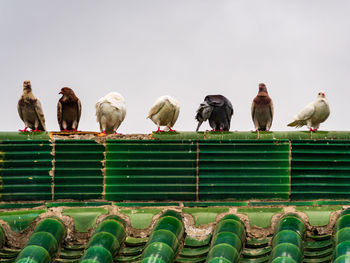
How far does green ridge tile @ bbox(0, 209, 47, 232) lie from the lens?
6.59 meters

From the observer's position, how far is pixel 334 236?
19.7 ft

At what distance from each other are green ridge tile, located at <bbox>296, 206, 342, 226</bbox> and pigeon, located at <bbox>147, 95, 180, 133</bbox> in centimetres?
305

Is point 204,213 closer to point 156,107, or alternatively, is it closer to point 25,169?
point 25,169

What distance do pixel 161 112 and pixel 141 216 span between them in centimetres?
300

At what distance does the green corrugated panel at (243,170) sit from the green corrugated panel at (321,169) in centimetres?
13

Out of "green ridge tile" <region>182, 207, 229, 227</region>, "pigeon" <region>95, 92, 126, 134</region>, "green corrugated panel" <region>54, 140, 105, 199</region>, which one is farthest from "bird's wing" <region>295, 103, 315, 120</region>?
"green corrugated panel" <region>54, 140, 105, 199</region>

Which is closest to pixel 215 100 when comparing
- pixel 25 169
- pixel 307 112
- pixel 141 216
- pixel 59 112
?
pixel 307 112

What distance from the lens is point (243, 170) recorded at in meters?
7.15

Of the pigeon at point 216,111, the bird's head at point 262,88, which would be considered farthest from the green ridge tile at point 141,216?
the bird's head at point 262,88

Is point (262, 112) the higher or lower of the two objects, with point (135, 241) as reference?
higher

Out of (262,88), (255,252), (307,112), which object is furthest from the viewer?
(262,88)

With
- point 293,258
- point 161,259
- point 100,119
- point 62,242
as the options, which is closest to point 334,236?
point 293,258

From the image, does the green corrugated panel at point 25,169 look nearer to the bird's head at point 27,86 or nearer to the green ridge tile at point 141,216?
the green ridge tile at point 141,216

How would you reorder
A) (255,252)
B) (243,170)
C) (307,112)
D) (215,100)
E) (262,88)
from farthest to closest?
(262,88) < (215,100) < (307,112) < (243,170) < (255,252)
